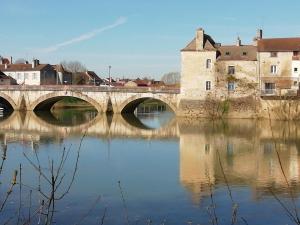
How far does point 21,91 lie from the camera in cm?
4512

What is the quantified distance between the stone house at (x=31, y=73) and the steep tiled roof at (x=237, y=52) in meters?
33.4

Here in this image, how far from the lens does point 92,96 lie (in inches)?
1698

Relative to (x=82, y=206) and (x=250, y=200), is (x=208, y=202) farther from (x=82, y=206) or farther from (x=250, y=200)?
(x=82, y=206)

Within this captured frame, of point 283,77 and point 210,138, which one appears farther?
point 283,77

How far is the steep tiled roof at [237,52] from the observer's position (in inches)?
1474

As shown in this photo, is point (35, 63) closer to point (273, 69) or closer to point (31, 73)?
point (31, 73)

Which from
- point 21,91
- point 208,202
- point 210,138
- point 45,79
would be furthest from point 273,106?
point 45,79

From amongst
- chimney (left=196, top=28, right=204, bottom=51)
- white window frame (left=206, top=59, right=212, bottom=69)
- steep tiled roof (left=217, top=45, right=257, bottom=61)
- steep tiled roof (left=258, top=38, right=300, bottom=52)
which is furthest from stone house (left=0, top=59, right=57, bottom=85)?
steep tiled roof (left=258, top=38, right=300, bottom=52)

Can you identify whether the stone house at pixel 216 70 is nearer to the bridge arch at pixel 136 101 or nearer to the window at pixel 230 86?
the window at pixel 230 86

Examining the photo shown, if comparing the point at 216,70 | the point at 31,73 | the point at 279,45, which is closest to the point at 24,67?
the point at 31,73

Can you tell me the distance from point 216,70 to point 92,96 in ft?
38.4

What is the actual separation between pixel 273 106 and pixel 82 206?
2697 centimetres

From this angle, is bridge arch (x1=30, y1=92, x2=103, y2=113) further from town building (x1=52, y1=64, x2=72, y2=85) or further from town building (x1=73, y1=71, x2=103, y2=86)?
town building (x1=73, y1=71, x2=103, y2=86)

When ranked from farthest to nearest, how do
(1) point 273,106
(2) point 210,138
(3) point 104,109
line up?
(3) point 104,109 < (1) point 273,106 < (2) point 210,138
